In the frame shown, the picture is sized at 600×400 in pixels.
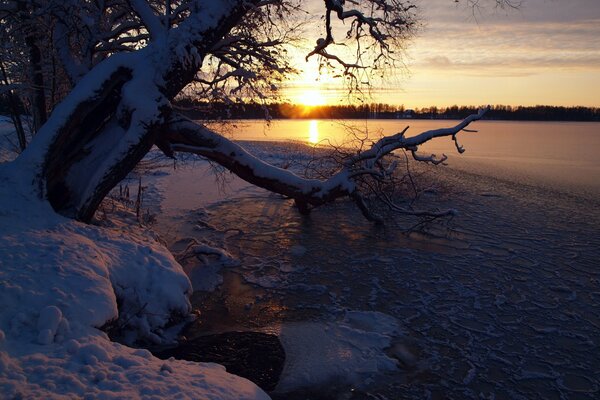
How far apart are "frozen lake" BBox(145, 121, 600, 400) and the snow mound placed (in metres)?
0.02

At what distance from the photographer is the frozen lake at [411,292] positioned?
461cm

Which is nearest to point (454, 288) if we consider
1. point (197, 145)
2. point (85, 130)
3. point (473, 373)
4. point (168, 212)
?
point (473, 373)

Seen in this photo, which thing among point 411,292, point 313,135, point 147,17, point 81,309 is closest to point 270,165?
point 147,17

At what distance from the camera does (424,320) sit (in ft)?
19.2

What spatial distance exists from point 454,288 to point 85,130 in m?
6.17

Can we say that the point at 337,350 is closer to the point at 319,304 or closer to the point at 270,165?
the point at 319,304

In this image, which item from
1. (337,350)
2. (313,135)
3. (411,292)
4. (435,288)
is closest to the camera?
(337,350)

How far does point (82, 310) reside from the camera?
3809mm

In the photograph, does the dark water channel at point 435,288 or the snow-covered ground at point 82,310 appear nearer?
the snow-covered ground at point 82,310

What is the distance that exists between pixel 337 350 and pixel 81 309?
109 inches

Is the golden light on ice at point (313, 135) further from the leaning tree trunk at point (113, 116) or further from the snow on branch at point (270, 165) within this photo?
the leaning tree trunk at point (113, 116)

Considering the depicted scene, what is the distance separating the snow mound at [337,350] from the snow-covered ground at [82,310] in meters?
1.10

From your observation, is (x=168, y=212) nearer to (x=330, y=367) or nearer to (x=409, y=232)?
(x=409, y=232)

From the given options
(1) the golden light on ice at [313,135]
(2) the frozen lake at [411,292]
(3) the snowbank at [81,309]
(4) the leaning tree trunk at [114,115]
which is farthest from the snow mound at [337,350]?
(1) the golden light on ice at [313,135]
